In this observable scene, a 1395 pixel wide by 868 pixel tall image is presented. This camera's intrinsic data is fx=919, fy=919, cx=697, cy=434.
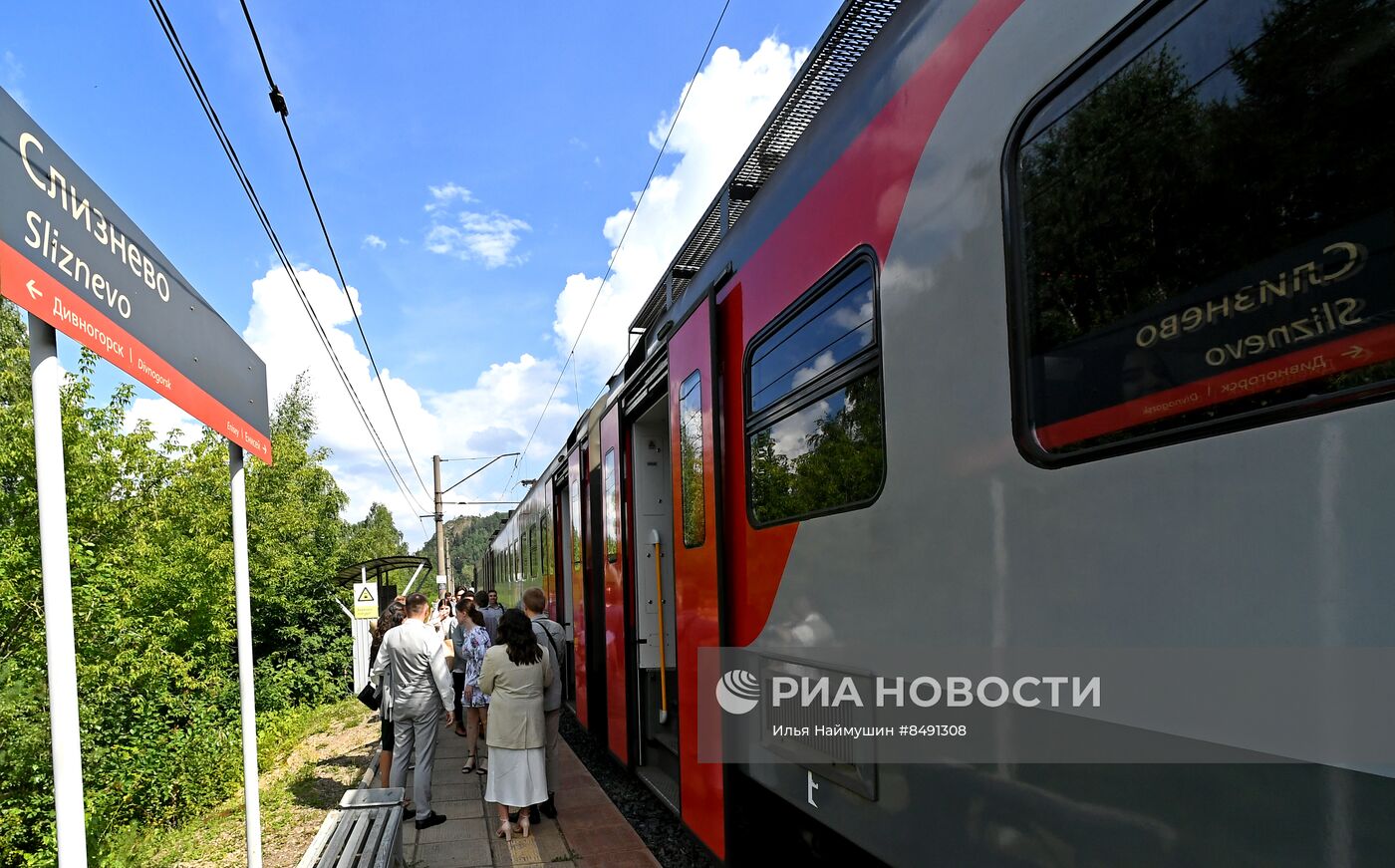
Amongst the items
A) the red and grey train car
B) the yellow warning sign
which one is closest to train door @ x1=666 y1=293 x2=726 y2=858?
the red and grey train car

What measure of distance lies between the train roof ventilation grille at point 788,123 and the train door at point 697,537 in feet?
1.80

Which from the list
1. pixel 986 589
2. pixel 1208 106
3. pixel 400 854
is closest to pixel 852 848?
pixel 986 589

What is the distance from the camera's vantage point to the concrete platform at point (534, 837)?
18.9 ft

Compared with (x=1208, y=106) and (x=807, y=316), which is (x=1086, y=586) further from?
(x=807, y=316)

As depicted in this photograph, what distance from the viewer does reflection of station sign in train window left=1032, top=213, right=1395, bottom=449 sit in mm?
1390

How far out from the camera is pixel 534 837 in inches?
247

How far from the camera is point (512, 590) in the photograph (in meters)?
18.5

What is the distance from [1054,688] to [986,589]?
301 mm

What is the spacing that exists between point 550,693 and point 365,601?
320 inches

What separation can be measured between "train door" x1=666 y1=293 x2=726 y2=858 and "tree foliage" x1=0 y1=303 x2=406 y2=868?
447cm

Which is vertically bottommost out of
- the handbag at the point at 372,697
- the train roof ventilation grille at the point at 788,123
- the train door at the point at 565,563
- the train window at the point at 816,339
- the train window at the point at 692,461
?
the handbag at the point at 372,697

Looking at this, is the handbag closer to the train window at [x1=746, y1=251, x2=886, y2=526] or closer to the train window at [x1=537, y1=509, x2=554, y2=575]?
the train window at [x1=537, y1=509, x2=554, y2=575]

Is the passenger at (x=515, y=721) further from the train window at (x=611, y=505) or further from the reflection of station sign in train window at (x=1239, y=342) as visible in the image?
the reflection of station sign in train window at (x=1239, y=342)

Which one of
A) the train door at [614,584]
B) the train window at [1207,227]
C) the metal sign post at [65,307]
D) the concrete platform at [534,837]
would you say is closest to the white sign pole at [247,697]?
the metal sign post at [65,307]
